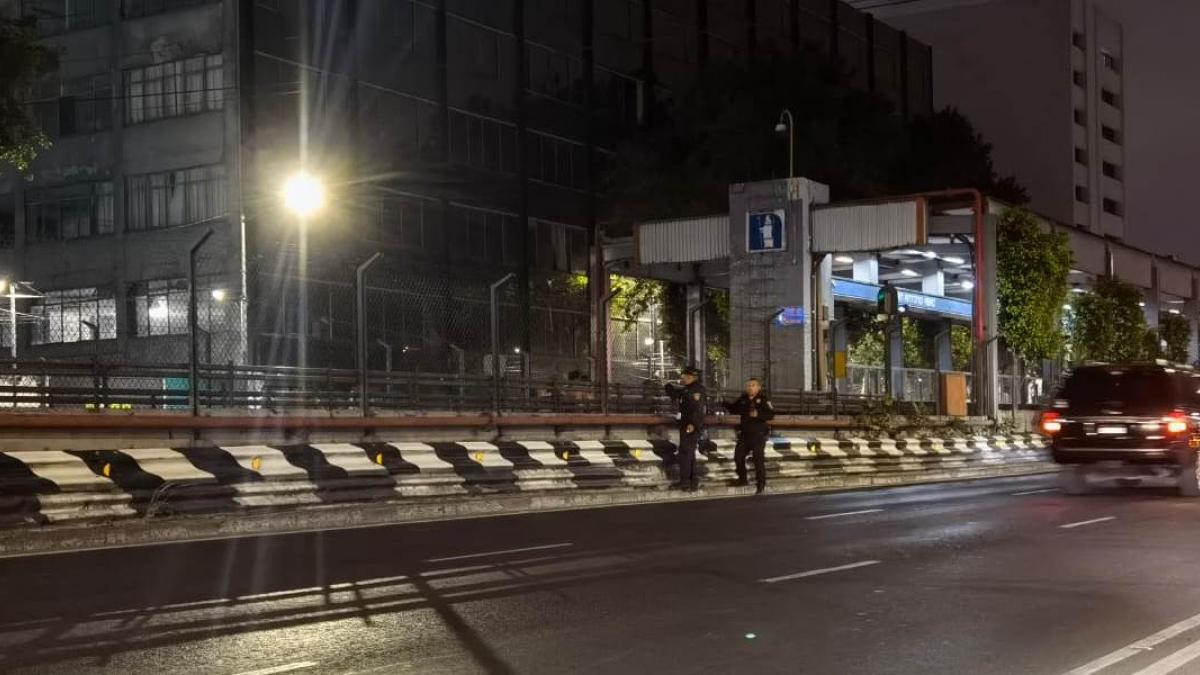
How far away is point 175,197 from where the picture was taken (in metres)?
46.4

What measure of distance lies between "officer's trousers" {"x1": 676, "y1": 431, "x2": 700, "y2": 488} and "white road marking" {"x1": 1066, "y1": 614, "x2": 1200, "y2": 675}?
13.3m

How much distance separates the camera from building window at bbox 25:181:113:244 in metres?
48.1

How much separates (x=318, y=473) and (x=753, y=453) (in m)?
8.51

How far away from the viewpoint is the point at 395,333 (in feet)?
143

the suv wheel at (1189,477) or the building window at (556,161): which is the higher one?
the building window at (556,161)

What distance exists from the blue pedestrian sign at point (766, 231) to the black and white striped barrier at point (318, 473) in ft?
45.7

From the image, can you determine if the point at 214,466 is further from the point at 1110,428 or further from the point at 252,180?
the point at 252,180

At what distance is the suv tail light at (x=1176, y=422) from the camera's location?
2205 centimetres

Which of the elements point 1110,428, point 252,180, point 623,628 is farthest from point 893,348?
point 623,628

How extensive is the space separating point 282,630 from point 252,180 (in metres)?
37.6

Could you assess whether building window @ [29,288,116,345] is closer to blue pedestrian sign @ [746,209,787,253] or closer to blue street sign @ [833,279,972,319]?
blue pedestrian sign @ [746,209,787,253]

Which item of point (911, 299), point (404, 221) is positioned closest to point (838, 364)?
point (911, 299)

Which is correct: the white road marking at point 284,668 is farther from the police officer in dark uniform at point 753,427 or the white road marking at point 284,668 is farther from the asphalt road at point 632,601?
the police officer in dark uniform at point 753,427

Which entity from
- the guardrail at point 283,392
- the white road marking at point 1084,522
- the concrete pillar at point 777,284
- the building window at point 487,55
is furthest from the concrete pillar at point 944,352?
the white road marking at point 1084,522
